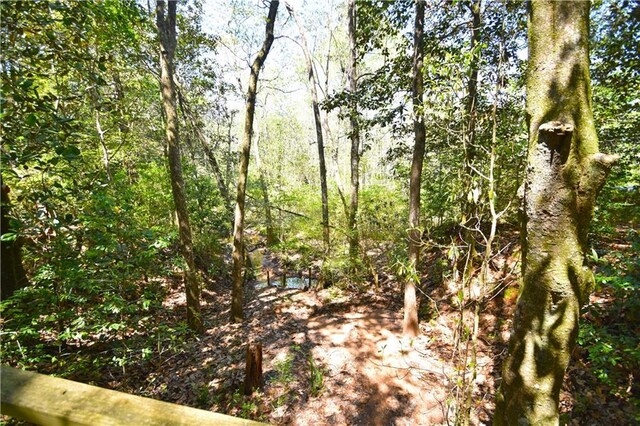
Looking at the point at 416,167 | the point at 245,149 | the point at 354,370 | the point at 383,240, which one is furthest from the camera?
the point at 383,240

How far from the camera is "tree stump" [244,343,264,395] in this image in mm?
5149

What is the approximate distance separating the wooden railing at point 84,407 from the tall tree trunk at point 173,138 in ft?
20.4

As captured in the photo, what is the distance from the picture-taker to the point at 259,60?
24.2ft

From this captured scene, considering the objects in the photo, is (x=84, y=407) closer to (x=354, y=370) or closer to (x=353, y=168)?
(x=354, y=370)

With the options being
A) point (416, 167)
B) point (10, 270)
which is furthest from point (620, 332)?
point (10, 270)

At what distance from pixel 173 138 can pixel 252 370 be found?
5.23m

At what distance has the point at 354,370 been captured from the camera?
18.5ft

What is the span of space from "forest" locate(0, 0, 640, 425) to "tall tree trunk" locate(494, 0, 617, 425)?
0.04 feet

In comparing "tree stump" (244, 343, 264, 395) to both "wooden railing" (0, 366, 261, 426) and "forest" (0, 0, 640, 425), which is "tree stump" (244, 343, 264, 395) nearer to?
"forest" (0, 0, 640, 425)

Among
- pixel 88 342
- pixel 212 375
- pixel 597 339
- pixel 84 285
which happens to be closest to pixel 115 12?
pixel 84 285

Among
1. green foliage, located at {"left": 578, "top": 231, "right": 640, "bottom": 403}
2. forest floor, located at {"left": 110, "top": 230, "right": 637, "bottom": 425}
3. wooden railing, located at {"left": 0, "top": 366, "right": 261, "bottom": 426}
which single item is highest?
wooden railing, located at {"left": 0, "top": 366, "right": 261, "bottom": 426}

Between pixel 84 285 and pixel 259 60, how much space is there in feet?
20.4

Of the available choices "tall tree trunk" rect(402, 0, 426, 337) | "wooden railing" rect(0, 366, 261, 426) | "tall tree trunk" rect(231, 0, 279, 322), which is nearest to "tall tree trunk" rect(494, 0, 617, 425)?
"wooden railing" rect(0, 366, 261, 426)

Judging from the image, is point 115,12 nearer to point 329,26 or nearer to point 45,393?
point 45,393
